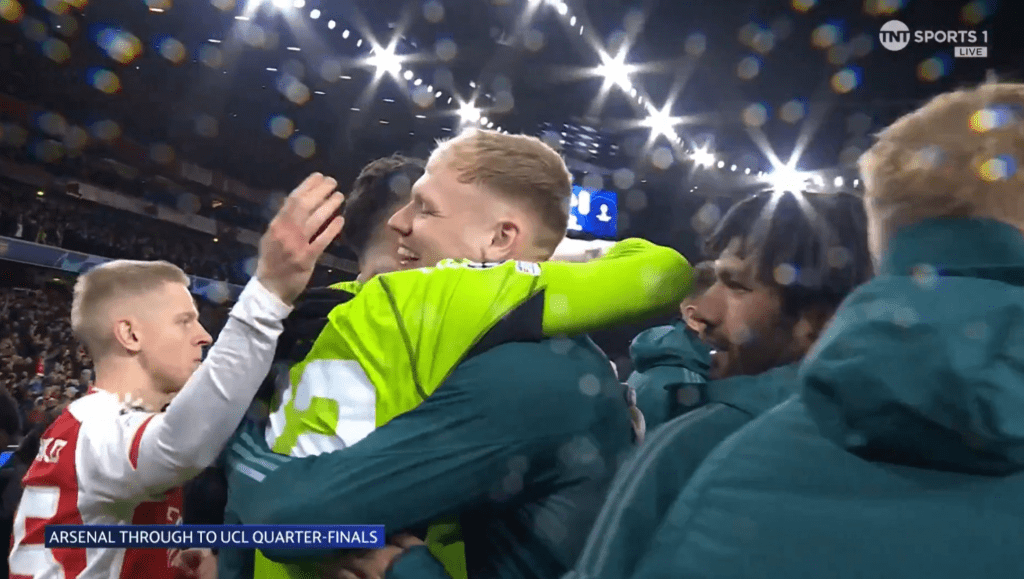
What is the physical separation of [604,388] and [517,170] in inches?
9.2

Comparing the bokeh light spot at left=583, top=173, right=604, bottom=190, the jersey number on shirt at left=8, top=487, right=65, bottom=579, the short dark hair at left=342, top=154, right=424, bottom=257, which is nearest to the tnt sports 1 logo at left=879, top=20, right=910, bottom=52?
the bokeh light spot at left=583, top=173, right=604, bottom=190

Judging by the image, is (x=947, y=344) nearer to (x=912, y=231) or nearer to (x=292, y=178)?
(x=912, y=231)

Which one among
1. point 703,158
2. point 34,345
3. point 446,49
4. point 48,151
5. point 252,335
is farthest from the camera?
point 48,151

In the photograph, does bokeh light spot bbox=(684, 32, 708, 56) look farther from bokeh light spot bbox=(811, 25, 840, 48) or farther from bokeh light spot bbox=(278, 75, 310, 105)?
bokeh light spot bbox=(278, 75, 310, 105)

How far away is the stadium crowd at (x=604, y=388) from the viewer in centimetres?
36

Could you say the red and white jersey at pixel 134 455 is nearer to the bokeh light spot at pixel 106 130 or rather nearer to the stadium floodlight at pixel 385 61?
the stadium floodlight at pixel 385 61

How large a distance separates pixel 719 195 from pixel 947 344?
247 centimetres

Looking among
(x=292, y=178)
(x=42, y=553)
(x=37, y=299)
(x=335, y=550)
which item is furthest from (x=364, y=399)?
(x=37, y=299)

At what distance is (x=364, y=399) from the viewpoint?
633mm

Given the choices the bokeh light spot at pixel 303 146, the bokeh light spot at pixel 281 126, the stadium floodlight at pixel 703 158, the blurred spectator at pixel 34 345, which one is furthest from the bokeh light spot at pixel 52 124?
the stadium floodlight at pixel 703 158

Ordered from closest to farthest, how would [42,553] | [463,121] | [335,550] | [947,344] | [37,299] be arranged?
[947,344] → [335,550] → [42,553] → [463,121] → [37,299]

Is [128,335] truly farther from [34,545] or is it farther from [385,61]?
[385,61]

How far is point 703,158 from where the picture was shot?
2.93m

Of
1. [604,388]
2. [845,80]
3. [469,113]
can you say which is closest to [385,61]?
[469,113]
